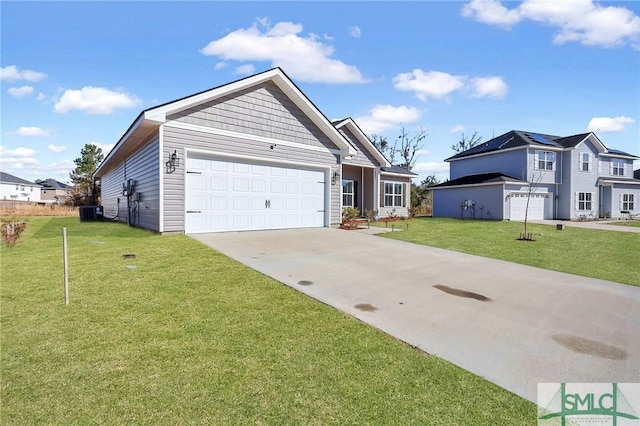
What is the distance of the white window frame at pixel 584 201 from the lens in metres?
22.3

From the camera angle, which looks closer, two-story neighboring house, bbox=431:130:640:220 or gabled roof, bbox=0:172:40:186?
two-story neighboring house, bbox=431:130:640:220

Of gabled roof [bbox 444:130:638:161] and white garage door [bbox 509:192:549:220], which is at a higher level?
gabled roof [bbox 444:130:638:161]

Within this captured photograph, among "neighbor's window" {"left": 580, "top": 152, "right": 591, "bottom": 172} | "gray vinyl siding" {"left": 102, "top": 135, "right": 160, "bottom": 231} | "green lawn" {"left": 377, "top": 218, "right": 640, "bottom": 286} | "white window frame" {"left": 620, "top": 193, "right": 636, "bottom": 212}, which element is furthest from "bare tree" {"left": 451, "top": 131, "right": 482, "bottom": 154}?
"gray vinyl siding" {"left": 102, "top": 135, "right": 160, "bottom": 231}

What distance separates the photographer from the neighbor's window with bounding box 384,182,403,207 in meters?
19.3

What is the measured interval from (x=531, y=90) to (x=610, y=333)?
12667 mm

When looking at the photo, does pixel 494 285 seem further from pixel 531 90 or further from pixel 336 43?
pixel 531 90

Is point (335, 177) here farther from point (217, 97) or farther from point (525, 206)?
point (525, 206)

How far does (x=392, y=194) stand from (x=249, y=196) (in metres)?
11.7

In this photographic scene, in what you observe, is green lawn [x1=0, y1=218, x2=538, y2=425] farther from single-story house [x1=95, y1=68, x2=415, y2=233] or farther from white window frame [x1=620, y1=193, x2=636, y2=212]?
white window frame [x1=620, y1=193, x2=636, y2=212]

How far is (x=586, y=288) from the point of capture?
16.4 feet

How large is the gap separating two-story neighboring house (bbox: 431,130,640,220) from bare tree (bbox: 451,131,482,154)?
713 inches

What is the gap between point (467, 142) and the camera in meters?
43.1

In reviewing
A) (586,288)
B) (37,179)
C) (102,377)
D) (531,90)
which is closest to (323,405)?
(102,377)

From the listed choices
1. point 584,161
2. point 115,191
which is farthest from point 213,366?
point 584,161
